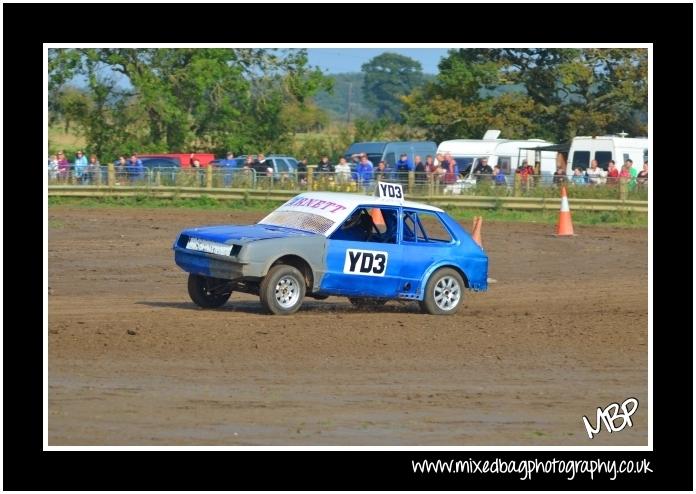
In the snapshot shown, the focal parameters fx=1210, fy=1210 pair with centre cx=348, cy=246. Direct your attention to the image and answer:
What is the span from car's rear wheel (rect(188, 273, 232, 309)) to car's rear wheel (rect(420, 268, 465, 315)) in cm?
240

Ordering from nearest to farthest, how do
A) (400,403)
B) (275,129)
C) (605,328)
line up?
(400,403), (605,328), (275,129)

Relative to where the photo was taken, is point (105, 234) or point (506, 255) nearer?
point (506, 255)

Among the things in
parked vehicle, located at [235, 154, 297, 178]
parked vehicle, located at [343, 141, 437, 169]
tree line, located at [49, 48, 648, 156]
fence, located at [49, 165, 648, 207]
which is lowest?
fence, located at [49, 165, 648, 207]

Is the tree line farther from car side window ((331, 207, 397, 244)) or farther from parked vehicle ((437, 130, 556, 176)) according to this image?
car side window ((331, 207, 397, 244))

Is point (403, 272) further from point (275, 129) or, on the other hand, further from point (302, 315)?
point (275, 129)

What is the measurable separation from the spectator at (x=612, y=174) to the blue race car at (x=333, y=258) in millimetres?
16630

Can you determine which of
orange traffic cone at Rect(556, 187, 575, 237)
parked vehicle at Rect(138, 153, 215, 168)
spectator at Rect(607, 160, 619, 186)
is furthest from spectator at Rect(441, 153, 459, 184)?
parked vehicle at Rect(138, 153, 215, 168)

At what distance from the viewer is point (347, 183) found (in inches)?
1255

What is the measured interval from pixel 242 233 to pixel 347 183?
1814cm

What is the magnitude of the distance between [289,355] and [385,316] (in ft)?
9.94

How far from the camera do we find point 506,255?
22.9m

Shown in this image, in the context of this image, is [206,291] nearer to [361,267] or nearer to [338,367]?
[361,267]

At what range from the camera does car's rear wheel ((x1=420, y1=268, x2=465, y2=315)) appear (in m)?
14.6

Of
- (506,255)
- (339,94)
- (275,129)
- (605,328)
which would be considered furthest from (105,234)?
(339,94)
